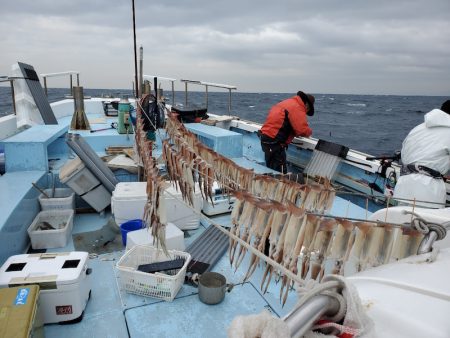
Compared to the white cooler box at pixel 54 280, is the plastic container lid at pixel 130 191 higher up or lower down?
higher up

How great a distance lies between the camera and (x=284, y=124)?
7215mm

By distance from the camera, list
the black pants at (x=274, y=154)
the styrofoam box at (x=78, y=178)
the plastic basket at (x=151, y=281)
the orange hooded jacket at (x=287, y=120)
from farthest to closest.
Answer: the black pants at (x=274, y=154), the orange hooded jacket at (x=287, y=120), the styrofoam box at (x=78, y=178), the plastic basket at (x=151, y=281)

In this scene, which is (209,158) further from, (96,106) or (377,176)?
(96,106)

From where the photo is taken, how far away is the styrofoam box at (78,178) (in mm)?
5242

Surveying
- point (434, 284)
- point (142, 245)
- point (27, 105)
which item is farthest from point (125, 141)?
point (434, 284)

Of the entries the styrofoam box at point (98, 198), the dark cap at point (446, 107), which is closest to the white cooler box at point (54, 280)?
the styrofoam box at point (98, 198)

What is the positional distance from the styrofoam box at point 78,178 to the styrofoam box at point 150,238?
1555mm

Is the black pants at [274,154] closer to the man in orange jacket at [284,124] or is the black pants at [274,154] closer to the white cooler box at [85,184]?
the man in orange jacket at [284,124]

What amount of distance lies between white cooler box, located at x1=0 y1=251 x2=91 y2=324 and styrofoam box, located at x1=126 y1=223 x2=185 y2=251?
34.9 inches

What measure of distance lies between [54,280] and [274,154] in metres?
5.46

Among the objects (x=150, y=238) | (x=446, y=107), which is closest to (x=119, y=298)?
(x=150, y=238)

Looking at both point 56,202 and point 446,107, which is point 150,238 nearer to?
point 56,202

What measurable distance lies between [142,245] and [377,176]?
16.6 feet

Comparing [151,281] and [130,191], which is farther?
[130,191]
